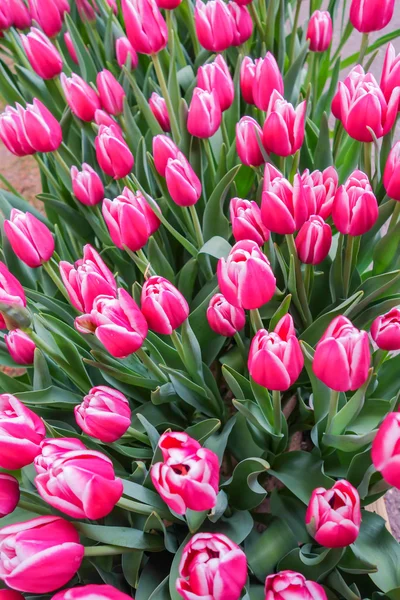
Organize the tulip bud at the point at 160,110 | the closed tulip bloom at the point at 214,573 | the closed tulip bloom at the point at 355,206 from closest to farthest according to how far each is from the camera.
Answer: the closed tulip bloom at the point at 214,573, the closed tulip bloom at the point at 355,206, the tulip bud at the point at 160,110

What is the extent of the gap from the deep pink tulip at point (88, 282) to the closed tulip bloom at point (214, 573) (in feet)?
0.56

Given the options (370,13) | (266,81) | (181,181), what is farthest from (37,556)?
(370,13)

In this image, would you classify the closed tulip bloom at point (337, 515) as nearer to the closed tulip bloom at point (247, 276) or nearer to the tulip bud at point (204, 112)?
the closed tulip bloom at point (247, 276)

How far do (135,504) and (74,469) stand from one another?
0.36ft

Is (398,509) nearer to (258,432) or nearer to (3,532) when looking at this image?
(258,432)

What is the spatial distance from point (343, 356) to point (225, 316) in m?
0.12

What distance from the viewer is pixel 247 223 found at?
0.41 meters

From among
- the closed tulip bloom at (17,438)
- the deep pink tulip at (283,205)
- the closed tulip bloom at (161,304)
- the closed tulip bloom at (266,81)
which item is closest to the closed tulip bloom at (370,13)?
the closed tulip bloom at (266,81)

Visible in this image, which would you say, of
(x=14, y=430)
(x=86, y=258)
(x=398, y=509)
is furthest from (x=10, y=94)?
(x=398, y=509)

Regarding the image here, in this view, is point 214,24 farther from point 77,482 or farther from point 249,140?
point 77,482

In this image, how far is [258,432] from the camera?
1.48 ft

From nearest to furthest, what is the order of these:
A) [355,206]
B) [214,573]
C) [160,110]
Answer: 1. [214,573]
2. [355,206]
3. [160,110]

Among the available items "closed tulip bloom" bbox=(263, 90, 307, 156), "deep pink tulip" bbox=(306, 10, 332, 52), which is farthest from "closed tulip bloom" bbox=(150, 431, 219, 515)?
"deep pink tulip" bbox=(306, 10, 332, 52)

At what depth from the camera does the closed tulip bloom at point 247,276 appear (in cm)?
34
